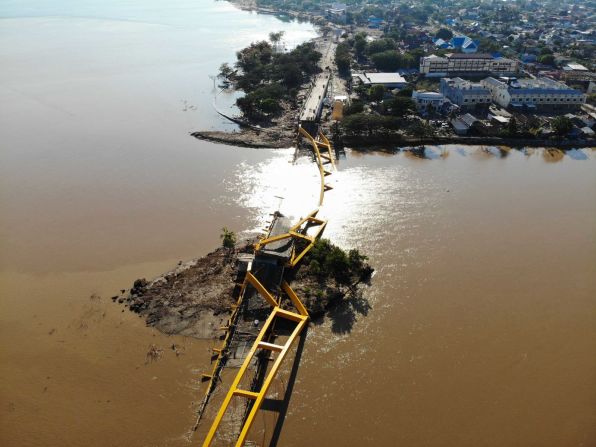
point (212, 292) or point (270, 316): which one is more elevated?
point (270, 316)

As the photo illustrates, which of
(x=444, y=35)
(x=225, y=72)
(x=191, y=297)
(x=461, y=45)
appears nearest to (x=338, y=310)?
(x=191, y=297)

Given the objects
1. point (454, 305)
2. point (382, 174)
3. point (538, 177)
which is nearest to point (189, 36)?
point (382, 174)

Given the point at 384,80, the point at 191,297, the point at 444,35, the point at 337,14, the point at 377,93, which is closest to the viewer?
the point at 191,297

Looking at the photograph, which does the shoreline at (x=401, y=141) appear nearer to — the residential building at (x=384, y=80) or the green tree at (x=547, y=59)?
the residential building at (x=384, y=80)

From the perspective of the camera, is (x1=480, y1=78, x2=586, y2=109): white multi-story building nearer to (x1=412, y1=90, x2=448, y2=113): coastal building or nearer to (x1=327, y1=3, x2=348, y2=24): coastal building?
(x1=412, y1=90, x2=448, y2=113): coastal building

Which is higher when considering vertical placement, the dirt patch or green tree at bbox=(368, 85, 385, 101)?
green tree at bbox=(368, 85, 385, 101)

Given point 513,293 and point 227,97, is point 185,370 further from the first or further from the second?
point 227,97

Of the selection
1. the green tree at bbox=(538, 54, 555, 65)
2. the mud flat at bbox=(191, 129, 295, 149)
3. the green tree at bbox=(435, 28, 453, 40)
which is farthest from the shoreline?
the green tree at bbox=(435, 28, 453, 40)

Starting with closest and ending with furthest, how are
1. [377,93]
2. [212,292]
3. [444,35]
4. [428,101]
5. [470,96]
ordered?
1. [212,292]
2. [428,101]
3. [470,96]
4. [377,93]
5. [444,35]

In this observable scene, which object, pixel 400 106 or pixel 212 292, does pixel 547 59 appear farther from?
pixel 212 292
